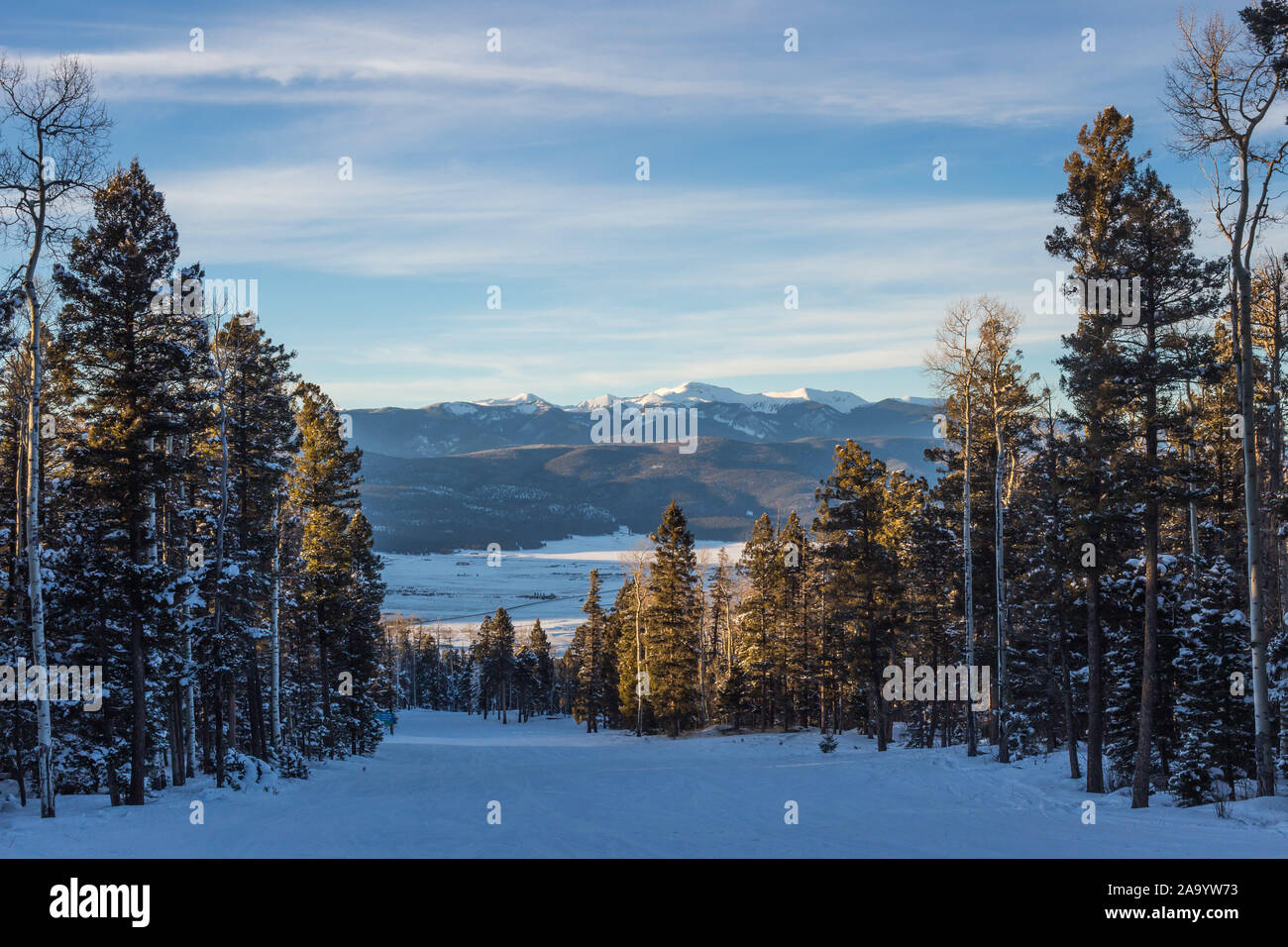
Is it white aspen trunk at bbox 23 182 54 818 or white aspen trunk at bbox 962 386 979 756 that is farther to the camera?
white aspen trunk at bbox 962 386 979 756

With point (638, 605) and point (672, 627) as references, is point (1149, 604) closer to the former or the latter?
point (672, 627)

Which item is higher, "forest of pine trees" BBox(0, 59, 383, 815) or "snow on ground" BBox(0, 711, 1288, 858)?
"forest of pine trees" BBox(0, 59, 383, 815)

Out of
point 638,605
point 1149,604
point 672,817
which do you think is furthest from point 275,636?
point 638,605

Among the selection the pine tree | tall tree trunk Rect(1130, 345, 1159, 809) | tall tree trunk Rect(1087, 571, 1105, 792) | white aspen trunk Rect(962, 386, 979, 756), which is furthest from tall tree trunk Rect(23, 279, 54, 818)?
the pine tree

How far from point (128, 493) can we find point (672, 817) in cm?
1535

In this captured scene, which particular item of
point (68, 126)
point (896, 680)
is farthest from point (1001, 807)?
point (68, 126)

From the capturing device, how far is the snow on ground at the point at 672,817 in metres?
14.6

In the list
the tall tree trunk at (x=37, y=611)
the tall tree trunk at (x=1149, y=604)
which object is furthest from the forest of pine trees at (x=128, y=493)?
the tall tree trunk at (x=1149, y=604)

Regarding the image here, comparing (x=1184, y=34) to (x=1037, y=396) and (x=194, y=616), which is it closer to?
(x=1037, y=396)

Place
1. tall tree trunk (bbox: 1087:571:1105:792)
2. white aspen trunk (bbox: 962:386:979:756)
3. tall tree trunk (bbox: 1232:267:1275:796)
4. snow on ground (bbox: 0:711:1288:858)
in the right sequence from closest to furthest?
snow on ground (bbox: 0:711:1288:858)
tall tree trunk (bbox: 1232:267:1275:796)
tall tree trunk (bbox: 1087:571:1105:792)
white aspen trunk (bbox: 962:386:979:756)

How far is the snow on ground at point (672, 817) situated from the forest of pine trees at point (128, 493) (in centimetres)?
254

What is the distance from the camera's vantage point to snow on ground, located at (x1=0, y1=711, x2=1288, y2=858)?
14.6m

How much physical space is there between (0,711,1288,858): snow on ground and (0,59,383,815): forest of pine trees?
8.33ft

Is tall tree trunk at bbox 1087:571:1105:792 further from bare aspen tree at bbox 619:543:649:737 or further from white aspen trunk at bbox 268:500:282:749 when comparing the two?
bare aspen tree at bbox 619:543:649:737
